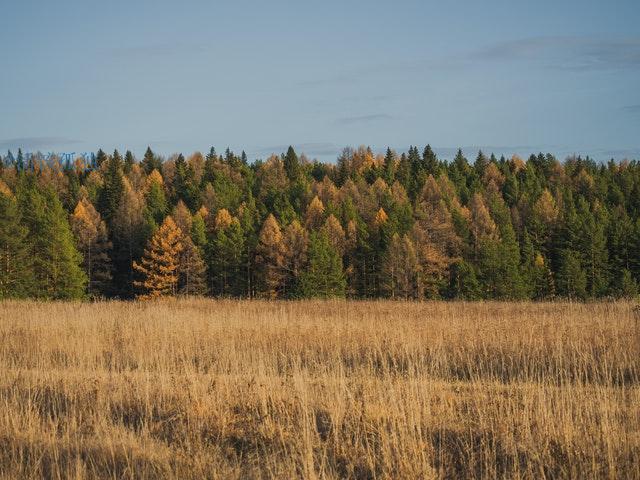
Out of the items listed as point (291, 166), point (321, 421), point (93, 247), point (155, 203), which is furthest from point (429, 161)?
point (321, 421)

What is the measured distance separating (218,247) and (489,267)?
23.0 m

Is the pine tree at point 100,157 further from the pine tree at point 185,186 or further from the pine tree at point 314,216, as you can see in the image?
the pine tree at point 314,216

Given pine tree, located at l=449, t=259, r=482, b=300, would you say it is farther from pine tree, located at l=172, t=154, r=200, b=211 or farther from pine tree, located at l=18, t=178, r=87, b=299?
pine tree, located at l=172, t=154, r=200, b=211

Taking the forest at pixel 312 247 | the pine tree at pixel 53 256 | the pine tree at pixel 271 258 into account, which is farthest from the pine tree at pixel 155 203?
the pine tree at pixel 53 256

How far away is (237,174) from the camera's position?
318ft

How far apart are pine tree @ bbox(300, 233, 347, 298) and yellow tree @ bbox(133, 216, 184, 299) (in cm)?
1066

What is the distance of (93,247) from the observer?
59.3m

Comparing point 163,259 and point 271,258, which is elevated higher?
point 163,259

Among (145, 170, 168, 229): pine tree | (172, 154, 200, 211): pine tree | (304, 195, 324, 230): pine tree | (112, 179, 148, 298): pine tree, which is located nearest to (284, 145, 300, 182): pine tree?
(172, 154, 200, 211): pine tree

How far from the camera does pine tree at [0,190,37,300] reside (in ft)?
137

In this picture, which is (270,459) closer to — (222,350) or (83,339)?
(222,350)

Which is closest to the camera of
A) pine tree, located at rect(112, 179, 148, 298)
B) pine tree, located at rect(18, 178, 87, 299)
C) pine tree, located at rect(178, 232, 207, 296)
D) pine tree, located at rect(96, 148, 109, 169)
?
pine tree, located at rect(18, 178, 87, 299)

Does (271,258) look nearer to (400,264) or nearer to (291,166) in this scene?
(400,264)

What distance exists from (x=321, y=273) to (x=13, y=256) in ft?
71.7
